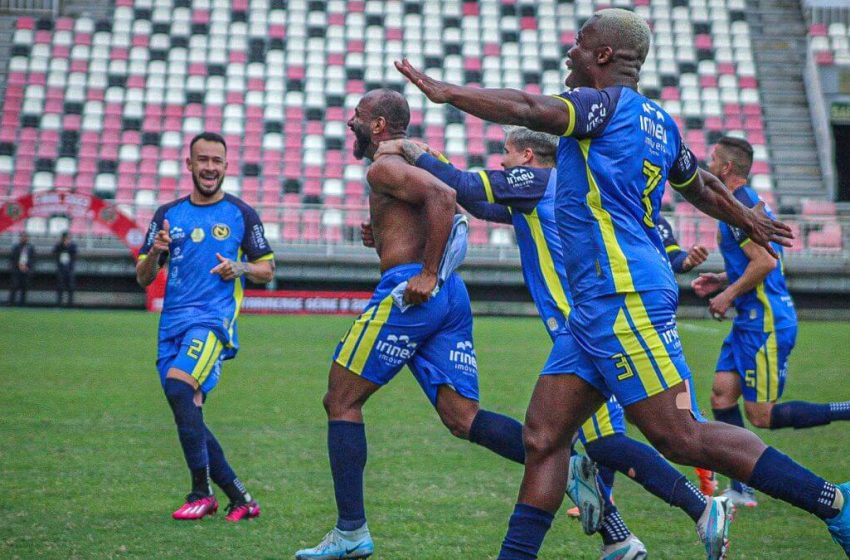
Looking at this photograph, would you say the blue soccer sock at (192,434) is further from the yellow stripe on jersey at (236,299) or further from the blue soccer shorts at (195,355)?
the yellow stripe on jersey at (236,299)

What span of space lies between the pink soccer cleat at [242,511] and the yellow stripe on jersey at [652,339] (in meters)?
2.87

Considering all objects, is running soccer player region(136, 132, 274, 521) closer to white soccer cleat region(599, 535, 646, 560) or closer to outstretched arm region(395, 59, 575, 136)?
white soccer cleat region(599, 535, 646, 560)

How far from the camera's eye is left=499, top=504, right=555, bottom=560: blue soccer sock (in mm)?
4117

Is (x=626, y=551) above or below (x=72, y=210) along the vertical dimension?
below

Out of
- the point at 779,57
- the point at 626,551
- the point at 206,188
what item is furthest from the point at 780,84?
the point at 626,551

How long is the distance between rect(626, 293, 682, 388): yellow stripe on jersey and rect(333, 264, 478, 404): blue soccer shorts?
1.34 meters

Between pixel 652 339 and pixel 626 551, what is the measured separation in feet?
4.08

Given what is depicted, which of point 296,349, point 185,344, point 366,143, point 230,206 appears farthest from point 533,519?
point 296,349

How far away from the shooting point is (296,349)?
16562mm

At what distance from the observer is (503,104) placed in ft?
12.4

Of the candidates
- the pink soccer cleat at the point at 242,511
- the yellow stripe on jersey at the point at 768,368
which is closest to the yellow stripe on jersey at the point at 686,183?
the yellow stripe on jersey at the point at 768,368

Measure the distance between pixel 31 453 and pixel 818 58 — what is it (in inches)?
1081

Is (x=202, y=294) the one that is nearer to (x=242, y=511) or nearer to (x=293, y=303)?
(x=242, y=511)

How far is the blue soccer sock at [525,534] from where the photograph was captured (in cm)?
412
